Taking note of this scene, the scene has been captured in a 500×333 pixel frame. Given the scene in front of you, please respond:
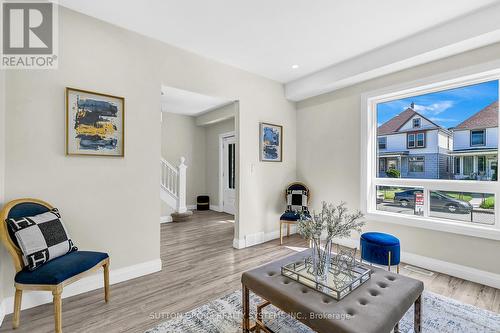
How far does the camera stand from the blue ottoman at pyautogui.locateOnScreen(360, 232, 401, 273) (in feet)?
8.38

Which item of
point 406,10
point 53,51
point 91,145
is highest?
point 406,10

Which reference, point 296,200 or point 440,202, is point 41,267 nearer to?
point 296,200

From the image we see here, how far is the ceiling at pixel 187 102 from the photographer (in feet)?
16.2

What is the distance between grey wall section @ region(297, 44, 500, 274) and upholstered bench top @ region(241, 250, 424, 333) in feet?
5.67

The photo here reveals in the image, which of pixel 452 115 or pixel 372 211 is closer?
pixel 452 115

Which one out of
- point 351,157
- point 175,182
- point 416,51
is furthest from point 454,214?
→ point 175,182

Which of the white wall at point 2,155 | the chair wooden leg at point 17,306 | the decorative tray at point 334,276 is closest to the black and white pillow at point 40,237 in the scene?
the chair wooden leg at point 17,306

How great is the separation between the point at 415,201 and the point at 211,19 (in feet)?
11.2

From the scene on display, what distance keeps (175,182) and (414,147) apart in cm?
493

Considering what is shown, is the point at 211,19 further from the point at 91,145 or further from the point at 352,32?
the point at 91,145

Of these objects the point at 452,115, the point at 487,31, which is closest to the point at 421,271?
the point at 452,115

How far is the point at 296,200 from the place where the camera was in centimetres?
426

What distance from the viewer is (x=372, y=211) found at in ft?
11.7

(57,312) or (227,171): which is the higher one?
(227,171)
